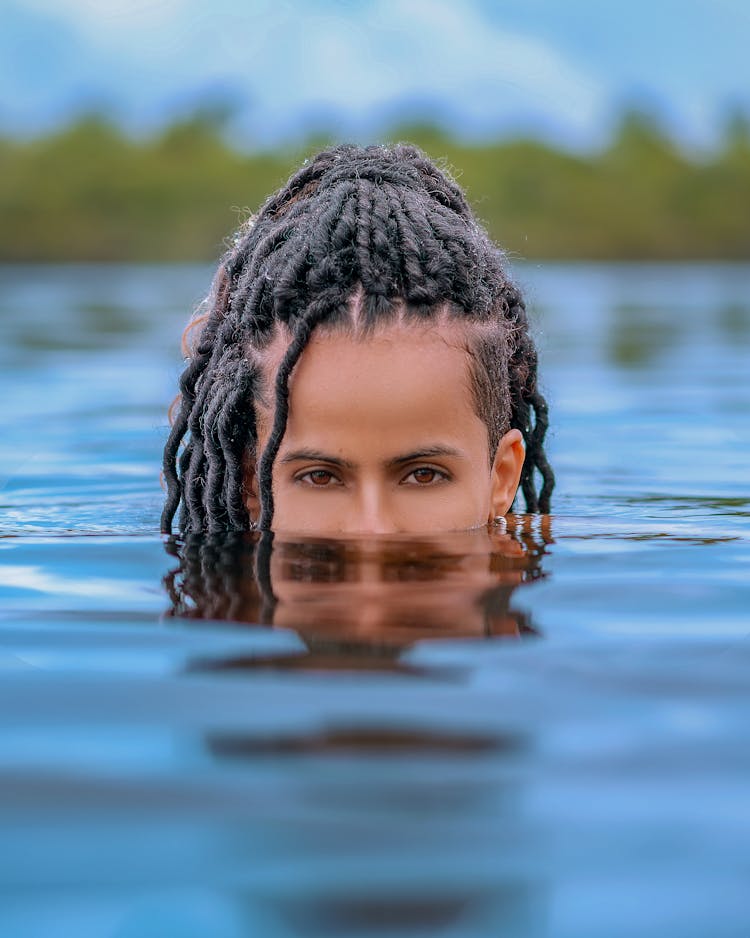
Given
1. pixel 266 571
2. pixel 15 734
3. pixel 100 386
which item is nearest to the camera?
pixel 15 734

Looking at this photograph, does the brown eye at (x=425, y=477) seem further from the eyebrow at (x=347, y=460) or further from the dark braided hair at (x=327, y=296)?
the dark braided hair at (x=327, y=296)

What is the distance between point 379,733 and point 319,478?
71.1 inches

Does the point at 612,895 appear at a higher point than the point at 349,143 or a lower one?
lower

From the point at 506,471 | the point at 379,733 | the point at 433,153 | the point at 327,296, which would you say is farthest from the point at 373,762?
the point at 433,153

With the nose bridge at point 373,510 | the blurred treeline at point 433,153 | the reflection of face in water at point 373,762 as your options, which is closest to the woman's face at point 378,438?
the nose bridge at point 373,510

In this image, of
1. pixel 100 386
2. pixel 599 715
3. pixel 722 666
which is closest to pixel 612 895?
pixel 599 715

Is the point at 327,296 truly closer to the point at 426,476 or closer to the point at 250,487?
the point at 426,476

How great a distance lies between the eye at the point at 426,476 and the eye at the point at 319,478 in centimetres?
20

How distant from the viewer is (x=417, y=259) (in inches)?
162

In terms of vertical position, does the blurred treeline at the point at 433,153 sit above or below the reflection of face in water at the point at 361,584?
above

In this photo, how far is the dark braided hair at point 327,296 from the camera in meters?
4.03

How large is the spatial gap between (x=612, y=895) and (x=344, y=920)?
0.31 meters

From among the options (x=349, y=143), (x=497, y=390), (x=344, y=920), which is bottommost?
(x=344, y=920)

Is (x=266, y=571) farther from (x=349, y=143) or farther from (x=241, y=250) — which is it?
(x=349, y=143)
